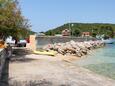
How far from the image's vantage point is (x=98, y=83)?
15055mm

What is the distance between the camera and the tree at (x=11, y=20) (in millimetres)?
25141

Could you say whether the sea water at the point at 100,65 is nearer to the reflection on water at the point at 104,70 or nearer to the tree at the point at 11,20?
the reflection on water at the point at 104,70

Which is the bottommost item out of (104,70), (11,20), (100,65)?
(100,65)

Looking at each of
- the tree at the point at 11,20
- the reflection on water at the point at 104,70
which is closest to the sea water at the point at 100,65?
the reflection on water at the point at 104,70

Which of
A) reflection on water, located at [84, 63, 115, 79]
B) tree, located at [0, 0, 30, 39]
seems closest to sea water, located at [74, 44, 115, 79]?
reflection on water, located at [84, 63, 115, 79]

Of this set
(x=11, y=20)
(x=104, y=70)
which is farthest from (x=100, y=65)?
(x=11, y=20)

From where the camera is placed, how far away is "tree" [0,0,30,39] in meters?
25.1

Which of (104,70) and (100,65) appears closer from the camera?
(104,70)

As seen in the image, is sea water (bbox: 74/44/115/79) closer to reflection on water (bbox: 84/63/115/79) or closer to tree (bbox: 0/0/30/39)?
reflection on water (bbox: 84/63/115/79)

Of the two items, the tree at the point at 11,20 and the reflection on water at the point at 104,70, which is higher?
the tree at the point at 11,20

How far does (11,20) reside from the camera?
2572 cm

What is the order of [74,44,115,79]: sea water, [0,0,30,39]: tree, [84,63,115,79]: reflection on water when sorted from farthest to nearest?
[0,0,30,39]: tree, [74,44,115,79]: sea water, [84,63,115,79]: reflection on water

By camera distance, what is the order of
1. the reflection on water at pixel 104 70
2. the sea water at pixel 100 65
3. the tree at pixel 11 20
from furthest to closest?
1. the tree at pixel 11 20
2. the sea water at pixel 100 65
3. the reflection on water at pixel 104 70

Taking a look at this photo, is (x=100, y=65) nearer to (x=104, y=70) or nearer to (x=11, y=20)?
(x=104, y=70)
